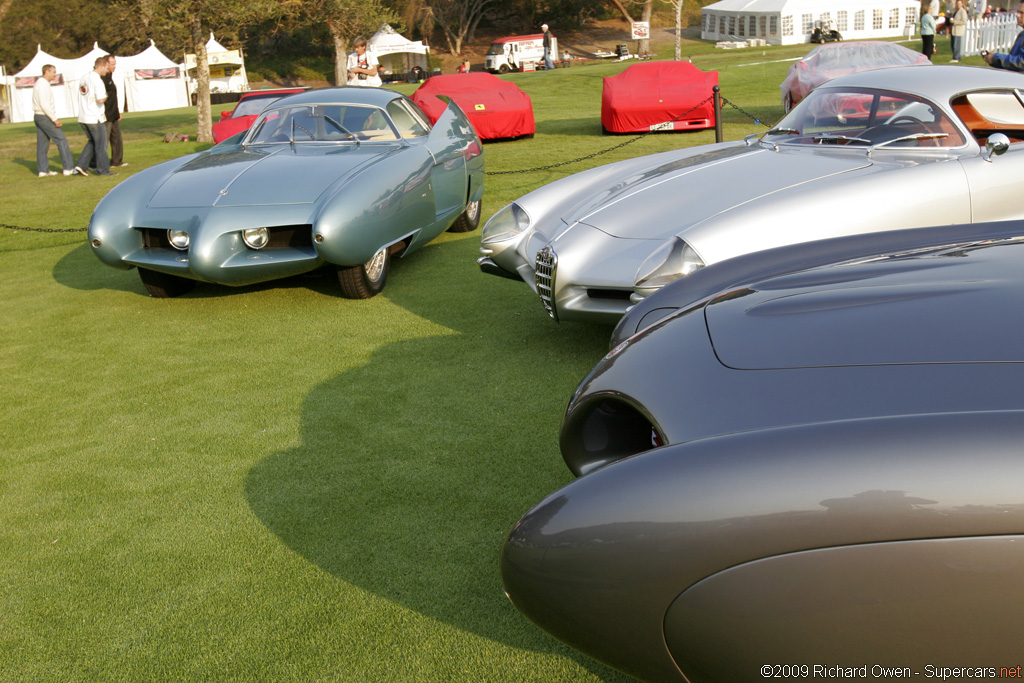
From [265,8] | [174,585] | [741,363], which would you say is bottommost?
[174,585]

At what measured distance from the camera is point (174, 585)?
2682 mm

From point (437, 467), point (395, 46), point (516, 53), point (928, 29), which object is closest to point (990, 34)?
point (928, 29)

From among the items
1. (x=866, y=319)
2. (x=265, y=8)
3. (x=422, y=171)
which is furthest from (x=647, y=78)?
(x=866, y=319)

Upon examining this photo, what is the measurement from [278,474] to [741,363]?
221 cm

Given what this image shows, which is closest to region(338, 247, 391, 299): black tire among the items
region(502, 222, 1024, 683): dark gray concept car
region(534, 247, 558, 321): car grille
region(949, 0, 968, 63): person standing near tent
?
region(534, 247, 558, 321): car grille

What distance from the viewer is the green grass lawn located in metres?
2.37

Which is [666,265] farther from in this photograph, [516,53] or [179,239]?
[516,53]

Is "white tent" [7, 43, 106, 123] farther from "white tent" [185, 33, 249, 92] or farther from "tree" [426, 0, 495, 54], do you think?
"tree" [426, 0, 495, 54]

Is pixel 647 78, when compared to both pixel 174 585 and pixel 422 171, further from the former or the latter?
pixel 174 585

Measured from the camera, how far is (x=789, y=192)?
3.88m

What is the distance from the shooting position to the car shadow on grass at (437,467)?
2609mm

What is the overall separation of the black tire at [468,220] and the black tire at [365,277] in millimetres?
1865

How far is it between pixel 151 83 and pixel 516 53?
16948 mm

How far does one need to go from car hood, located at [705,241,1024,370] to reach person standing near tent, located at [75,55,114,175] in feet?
42.1
